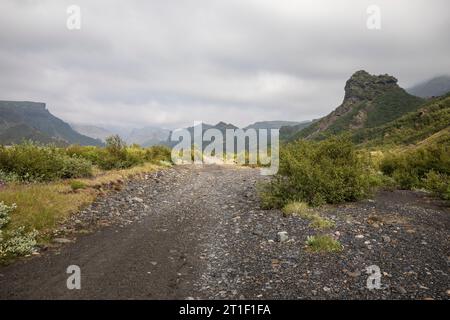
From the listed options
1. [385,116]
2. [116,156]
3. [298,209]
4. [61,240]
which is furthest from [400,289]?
[385,116]

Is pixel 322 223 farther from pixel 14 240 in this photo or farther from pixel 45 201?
pixel 45 201

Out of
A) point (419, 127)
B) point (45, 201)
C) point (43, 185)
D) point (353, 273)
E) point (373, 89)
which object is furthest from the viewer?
point (373, 89)

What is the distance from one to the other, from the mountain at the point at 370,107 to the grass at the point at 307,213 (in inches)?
5152

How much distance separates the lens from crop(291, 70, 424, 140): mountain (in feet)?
511

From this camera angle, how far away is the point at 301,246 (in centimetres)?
861

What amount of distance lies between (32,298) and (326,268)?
18.9 feet

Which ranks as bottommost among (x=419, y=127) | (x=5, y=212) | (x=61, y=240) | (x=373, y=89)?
(x=61, y=240)

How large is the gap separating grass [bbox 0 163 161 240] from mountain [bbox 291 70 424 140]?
131805mm

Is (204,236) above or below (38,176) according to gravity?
below

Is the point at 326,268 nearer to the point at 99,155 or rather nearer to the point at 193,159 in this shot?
the point at 99,155

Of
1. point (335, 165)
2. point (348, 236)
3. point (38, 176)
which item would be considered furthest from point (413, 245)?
point (38, 176)

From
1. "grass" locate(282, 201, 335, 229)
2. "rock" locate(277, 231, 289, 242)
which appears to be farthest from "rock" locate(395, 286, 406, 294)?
"grass" locate(282, 201, 335, 229)

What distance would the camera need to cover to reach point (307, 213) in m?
11.0

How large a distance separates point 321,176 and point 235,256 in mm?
5545
